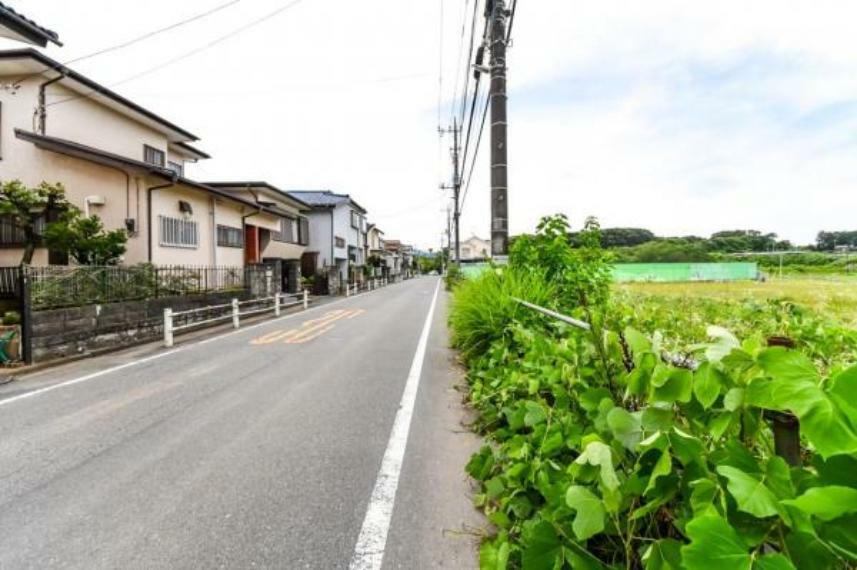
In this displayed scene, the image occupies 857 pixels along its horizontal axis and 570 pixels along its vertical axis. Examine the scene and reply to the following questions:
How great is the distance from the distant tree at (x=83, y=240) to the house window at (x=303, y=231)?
19921mm

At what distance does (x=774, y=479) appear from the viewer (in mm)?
956

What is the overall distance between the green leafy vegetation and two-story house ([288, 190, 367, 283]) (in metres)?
29.1

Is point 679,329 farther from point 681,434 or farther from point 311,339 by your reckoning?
point 311,339

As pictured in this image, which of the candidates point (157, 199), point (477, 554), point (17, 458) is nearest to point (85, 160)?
point (157, 199)

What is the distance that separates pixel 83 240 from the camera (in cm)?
1070

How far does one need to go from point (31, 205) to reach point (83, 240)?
1.23m

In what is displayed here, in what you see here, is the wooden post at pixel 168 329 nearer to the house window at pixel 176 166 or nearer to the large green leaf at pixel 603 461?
the large green leaf at pixel 603 461

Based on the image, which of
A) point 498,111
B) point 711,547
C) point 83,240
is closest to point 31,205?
point 83,240

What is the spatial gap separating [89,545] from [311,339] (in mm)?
8037

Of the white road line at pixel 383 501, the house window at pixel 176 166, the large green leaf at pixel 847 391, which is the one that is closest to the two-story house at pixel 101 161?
the house window at pixel 176 166

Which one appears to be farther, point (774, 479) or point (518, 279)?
point (518, 279)

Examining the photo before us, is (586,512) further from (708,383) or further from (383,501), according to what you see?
(383,501)

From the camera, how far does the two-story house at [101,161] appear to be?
38.8 feet

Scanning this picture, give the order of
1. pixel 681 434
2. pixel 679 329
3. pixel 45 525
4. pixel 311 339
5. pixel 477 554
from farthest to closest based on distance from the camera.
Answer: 1. pixel 311 339
2. pixel 679 329
3. pixel 45 525
4. pixel 477 554
5. pixel 681 434
